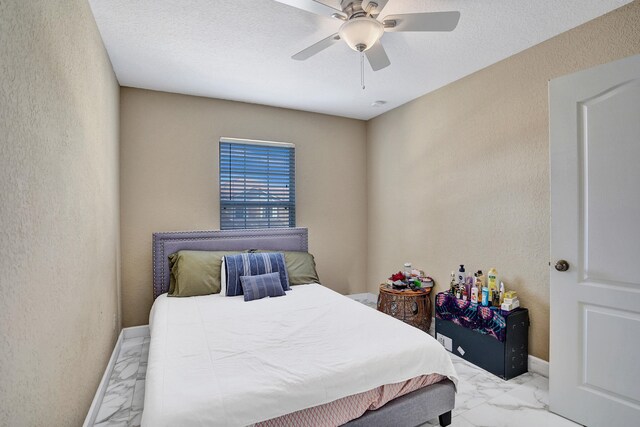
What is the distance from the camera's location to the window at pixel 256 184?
3.68 m

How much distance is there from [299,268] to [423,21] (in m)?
2.54

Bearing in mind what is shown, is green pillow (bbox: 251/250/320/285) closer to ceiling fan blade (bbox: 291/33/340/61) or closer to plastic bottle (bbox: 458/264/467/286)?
plastic bottle (bbox: 458/264/467/286)

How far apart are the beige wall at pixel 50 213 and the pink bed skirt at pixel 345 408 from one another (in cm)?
92

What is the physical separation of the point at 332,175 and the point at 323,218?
1.93 feet

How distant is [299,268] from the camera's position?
3.51m

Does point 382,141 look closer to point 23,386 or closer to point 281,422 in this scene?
point 281,422

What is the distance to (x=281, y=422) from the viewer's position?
57.4 inches

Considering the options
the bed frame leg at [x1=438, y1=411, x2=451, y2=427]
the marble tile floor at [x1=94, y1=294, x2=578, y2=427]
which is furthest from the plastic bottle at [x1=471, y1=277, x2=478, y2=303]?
the bed frame leg at [x1=438, y1=411, x2=451, y2=427]

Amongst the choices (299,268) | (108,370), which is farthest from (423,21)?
(108,370)

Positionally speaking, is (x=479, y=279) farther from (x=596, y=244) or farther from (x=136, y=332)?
(x=136, y=332)

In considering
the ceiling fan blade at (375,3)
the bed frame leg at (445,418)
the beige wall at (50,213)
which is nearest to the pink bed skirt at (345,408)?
the bed frame leg at (445,418)

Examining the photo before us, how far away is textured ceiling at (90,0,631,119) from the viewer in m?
2.00

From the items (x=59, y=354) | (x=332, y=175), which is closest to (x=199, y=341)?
(x=59, y=354)

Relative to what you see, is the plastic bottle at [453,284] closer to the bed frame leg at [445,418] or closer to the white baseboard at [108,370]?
the bed frame leg at [445,418]
